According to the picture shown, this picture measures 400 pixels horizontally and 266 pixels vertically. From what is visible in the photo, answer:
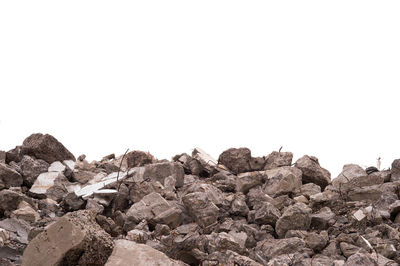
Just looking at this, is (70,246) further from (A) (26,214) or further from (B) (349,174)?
(B) (349,174)

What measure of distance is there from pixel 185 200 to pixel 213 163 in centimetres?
259

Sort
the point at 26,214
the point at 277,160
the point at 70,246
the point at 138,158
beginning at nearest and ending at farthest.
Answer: the point at 70,246 → the point at 26,214 → the point at 277,160 → the point at 138,158

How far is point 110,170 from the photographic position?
396 inches

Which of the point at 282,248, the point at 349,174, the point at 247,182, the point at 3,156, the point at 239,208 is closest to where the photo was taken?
the point at 282,248

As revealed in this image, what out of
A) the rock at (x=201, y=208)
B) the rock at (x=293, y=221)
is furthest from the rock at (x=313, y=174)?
the rock at (x=201, y=208)

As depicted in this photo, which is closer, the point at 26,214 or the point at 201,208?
the point at 26,214

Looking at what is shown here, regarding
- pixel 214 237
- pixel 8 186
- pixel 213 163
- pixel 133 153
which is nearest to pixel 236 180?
pixel 213 163

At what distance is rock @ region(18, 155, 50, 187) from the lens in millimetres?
9055

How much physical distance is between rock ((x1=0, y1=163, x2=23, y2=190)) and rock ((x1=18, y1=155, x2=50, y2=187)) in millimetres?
310

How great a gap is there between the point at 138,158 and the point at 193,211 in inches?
123

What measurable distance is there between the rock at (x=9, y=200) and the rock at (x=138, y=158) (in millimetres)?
2920

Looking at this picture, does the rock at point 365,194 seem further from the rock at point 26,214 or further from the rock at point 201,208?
the rock at point 26,214

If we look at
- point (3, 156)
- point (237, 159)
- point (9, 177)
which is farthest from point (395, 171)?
point (3, 156)

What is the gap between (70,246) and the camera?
4.68m
